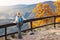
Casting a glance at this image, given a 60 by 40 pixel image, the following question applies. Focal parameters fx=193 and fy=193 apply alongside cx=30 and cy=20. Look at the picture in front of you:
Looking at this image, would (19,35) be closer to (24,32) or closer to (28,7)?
(24,32)

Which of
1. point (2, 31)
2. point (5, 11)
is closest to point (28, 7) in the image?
point (5, 11)

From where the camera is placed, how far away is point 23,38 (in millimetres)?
7941

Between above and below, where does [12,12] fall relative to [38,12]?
above

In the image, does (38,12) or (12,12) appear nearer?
(12,12)

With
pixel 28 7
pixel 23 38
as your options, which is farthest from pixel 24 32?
pixel 28 7

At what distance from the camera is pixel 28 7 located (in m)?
11.0

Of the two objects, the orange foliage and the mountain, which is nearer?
the mountain

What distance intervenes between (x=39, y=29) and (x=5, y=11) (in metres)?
2.09

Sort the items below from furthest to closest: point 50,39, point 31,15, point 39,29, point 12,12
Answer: point 31,15 → point 12,12 → point 39,29 → point 50,39

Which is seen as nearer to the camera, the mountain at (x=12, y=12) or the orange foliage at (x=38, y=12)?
the mountain at (x=12, y=12)

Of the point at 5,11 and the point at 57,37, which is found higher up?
the point at 5,11

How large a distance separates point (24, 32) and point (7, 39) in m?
1.17

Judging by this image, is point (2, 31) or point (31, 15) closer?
point (2, 31)

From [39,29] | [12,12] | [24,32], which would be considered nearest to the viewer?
[24,32]
